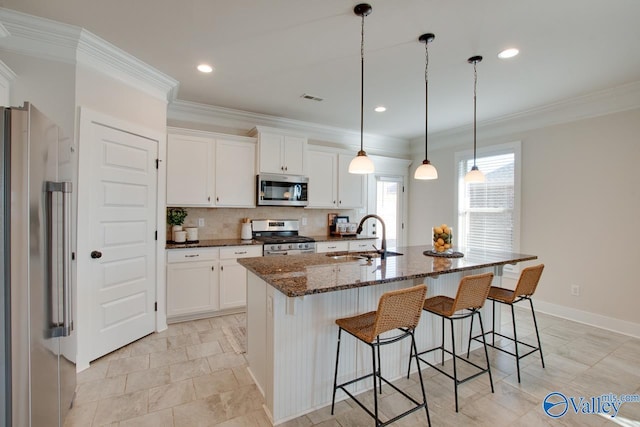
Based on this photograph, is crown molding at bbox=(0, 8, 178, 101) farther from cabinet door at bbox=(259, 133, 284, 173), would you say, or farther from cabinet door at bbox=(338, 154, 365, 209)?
cabinet door at bbox=(338, 154, 365, 209)

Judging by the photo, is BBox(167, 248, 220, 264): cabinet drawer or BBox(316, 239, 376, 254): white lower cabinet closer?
BBox(167, 248, 220, 264): cabinet drawer

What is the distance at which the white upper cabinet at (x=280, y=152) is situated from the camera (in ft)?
13.6

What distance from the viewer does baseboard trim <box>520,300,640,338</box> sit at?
3.30 m

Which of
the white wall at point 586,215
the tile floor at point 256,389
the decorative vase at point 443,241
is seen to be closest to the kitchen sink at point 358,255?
the decorative vase at point 443,241

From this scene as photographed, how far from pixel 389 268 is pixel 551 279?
3084 mm

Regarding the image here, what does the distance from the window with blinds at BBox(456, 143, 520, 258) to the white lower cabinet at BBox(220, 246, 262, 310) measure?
3.07 meters

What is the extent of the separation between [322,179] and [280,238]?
1181 mm

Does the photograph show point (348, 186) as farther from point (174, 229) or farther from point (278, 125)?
point (174, 229)

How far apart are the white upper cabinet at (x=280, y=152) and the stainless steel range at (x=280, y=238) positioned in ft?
2.64

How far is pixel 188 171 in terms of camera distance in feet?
12.3

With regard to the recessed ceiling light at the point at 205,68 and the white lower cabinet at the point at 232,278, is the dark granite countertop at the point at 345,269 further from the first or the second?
the recessed ceiling light at the point at 205,68

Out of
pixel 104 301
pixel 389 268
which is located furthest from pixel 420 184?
pixel 104 301

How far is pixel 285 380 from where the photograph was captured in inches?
75.7

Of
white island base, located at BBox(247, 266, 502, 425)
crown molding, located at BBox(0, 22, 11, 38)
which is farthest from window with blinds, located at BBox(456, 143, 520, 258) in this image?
crown molding, located at BBox(0, 22, 11, 38)
